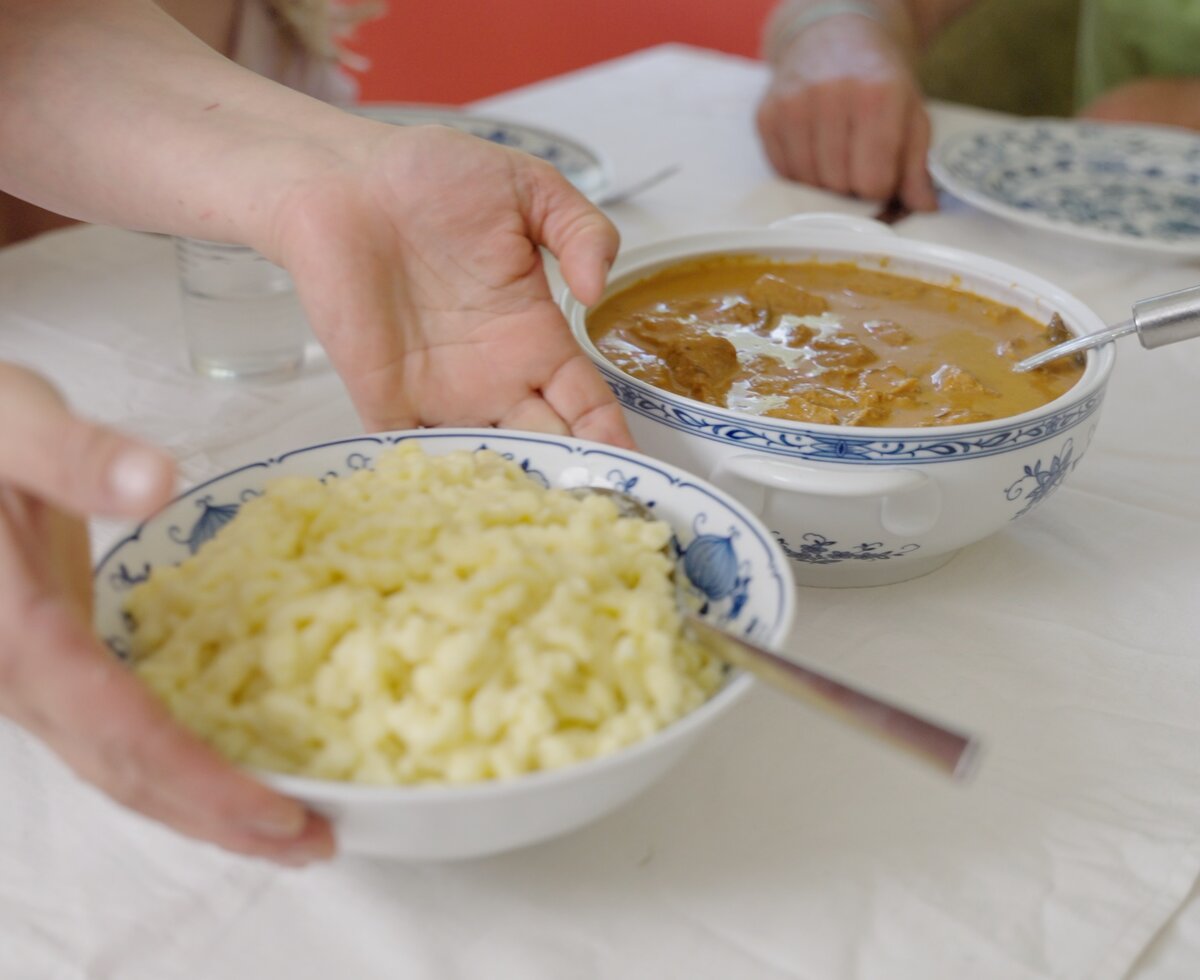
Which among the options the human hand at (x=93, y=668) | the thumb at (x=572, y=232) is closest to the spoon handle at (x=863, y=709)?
the human hand at (x=93, y=668)

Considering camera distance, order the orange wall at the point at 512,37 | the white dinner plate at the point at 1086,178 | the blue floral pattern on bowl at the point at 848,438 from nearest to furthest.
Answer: the blue floral pattern on bowl at the point at 848,438 < the white dinner plate at the point at 1086,178 < the orange wall at the point at 512,37

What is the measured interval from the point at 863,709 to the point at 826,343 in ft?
1.78

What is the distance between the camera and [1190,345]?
1.52 meters

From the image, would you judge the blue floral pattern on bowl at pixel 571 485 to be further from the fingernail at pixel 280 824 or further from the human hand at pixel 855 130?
the human hand at pixel 855 130

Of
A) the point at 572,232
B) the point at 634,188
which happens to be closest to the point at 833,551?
the point at 572,232

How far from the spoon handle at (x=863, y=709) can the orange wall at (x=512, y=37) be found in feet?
11.4

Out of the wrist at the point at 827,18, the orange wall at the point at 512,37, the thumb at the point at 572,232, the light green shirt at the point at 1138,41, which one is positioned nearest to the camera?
the thumb at the point at 572,232

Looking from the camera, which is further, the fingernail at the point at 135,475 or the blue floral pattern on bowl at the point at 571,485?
the blue floral pattern on bowl at the point at 571,485

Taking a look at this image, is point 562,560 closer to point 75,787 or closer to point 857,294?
point 75,787

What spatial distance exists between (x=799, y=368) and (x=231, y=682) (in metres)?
0.60

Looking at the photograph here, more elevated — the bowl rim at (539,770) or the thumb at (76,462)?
the thumb at (76,462)

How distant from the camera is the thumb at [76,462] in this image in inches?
22.7

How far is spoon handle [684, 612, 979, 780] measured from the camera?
62cm

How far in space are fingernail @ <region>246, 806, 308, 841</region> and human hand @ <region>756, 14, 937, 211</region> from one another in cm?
152
